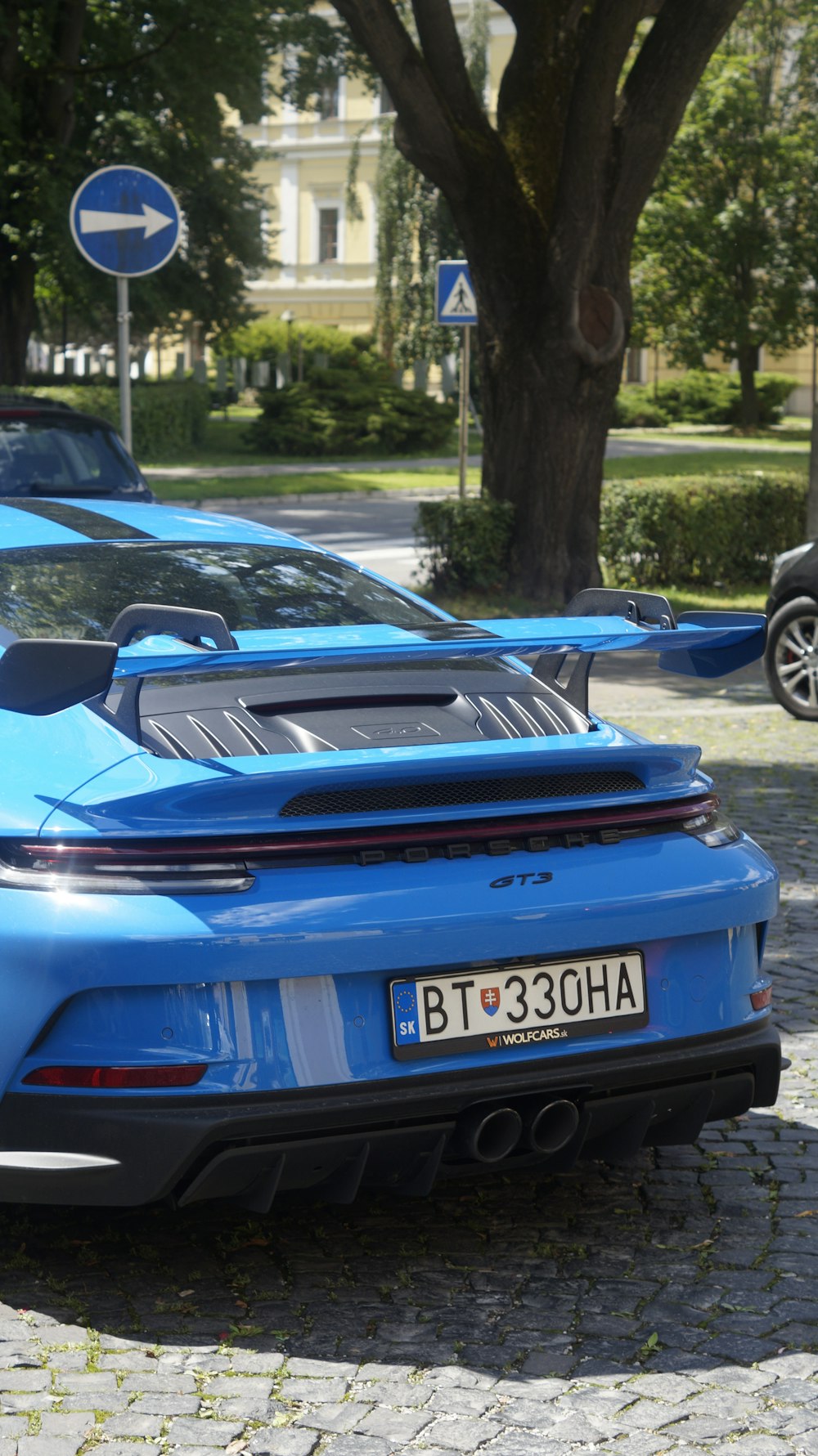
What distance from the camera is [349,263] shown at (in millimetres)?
68000

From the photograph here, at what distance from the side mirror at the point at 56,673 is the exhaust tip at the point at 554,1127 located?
1147 millimetres

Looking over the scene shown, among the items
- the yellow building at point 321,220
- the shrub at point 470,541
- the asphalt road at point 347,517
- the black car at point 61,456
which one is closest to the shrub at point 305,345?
the asphalt road at point 347,517

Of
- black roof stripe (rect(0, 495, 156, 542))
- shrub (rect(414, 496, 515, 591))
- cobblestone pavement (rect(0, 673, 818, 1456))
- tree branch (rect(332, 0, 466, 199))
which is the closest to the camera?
cobblestone pavement (rect(0, 673, 818, 1456))

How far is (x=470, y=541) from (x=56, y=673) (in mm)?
10943

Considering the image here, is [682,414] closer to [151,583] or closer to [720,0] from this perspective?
[720,0]

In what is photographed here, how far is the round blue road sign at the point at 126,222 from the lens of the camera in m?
11.1

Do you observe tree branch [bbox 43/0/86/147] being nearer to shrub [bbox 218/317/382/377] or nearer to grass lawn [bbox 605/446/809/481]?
grass lawn [bbox 605/446/809/481]

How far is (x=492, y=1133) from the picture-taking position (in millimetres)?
3482

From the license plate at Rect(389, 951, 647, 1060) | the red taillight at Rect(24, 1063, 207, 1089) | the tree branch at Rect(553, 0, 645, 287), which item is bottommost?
the red taillight at Rect(24, 1063, 207, 1089)

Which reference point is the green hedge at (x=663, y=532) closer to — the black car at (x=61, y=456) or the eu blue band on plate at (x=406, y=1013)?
the black car at (x=61, y=456)

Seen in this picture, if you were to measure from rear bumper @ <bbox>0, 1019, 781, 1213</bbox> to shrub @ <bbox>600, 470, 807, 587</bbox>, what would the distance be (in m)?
12.3

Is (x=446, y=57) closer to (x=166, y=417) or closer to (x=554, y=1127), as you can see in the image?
(x=554, y=1127)

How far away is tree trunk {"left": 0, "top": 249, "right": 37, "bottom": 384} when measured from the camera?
81.6ft

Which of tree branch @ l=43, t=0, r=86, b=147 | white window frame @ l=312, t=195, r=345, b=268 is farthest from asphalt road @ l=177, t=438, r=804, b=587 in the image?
white window frame @ l=312, t=195, r=345, b=268
